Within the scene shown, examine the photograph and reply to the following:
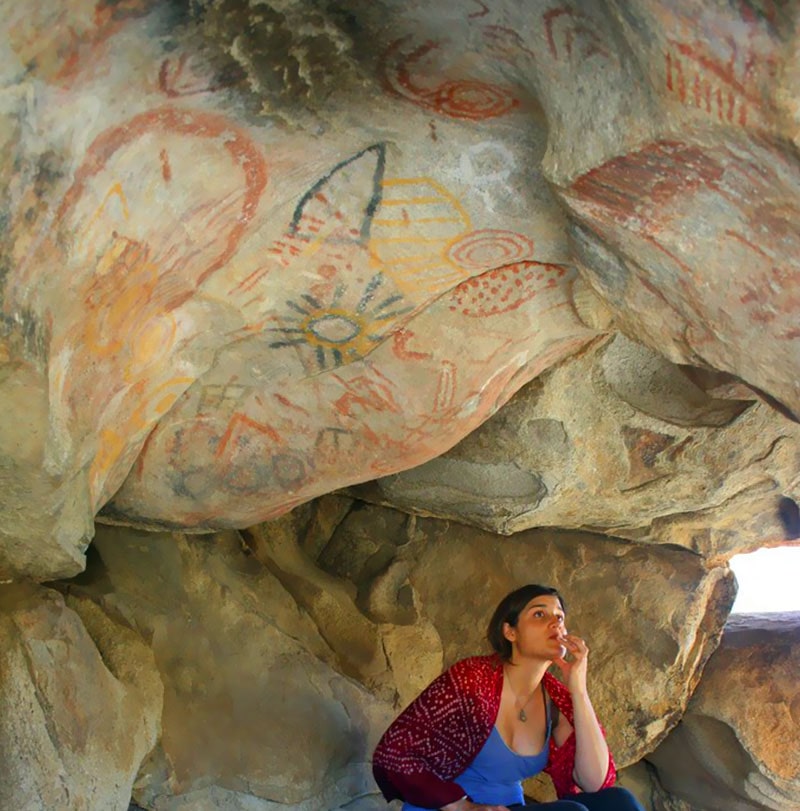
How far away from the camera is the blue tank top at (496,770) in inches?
102

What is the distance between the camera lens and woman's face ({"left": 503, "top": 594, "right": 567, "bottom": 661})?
8.60 ft

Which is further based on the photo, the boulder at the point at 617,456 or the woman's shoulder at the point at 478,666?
the boulder at the point at 617,456

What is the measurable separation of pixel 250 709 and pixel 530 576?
125 cm

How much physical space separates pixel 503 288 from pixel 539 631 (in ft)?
2.97

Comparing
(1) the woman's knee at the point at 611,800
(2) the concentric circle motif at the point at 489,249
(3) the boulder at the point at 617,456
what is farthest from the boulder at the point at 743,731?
(2) the concentric circle motif at the point at 489,249

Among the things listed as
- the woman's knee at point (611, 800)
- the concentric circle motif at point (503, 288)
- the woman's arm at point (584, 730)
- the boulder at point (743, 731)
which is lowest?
the boulder at point (743, 731)

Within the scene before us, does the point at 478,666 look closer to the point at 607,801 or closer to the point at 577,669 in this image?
the point at 577,669

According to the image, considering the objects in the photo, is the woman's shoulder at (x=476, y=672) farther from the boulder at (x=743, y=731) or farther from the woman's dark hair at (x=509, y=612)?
the boulder at (x=743, y=731)

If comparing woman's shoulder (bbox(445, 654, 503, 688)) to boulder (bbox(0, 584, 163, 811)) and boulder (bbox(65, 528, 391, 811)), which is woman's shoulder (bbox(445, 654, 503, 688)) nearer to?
boulder (bbox(65, 528, 391, 811))

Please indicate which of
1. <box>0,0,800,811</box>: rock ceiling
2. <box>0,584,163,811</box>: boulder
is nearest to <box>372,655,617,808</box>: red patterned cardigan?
<box>0,0,800,811</box>: rock ceiling

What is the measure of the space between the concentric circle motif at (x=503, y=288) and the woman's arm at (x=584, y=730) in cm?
86

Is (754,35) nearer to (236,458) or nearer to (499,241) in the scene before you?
(499,241)

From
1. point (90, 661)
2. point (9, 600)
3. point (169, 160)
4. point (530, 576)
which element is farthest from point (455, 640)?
point (169, 160)

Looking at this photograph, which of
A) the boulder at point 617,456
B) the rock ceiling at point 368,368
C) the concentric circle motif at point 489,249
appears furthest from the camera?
the boulder at point 617,456
